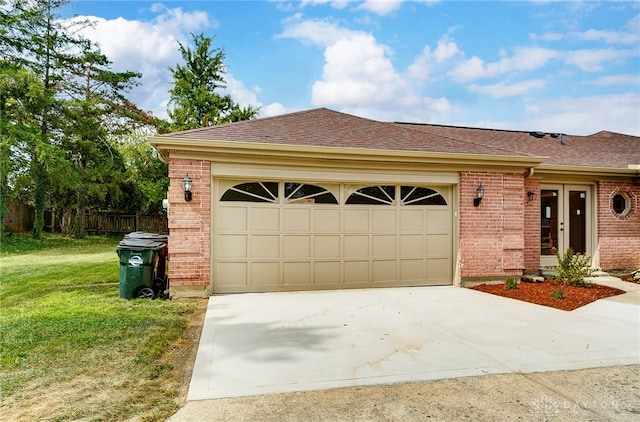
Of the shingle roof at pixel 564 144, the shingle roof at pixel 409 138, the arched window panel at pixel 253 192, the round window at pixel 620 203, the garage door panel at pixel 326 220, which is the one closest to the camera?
the arched window panel at pixel 253 192

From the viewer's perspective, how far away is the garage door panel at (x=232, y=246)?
6934mm

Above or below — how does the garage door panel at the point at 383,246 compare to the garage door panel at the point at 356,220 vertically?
below

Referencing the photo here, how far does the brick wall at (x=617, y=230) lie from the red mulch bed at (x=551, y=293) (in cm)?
209

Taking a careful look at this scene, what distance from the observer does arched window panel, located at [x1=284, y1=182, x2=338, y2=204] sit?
23.9 ft

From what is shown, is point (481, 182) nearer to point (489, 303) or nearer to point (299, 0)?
point (489, 303)

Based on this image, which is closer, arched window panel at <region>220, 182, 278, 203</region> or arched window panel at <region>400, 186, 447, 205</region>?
arched window panel at <region>220, 182, 278, 203</region>

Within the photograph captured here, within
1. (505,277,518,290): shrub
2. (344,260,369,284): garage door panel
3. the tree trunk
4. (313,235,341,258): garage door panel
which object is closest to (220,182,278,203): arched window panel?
(313,235,341,258): garage door panel

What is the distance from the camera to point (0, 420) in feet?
8.56

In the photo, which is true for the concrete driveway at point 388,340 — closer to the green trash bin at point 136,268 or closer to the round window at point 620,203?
the green trash bin at point 136,268

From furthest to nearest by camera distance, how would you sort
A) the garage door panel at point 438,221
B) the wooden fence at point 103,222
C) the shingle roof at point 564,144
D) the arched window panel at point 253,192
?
the wooden fence at point 103,222
the shingle roof at point 564,144
the garage door panel at point 438,221
the arched window panel at point 253,192

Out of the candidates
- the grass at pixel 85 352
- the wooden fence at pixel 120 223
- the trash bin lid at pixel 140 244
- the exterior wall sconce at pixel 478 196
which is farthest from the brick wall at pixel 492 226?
the wooden fence at pixel 120 223

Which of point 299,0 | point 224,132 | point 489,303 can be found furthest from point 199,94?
point 489,303

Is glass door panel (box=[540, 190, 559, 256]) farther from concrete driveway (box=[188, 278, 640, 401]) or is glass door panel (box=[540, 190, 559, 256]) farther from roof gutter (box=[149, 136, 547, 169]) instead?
concrete driveway (box=[188, 278, 640, 401])

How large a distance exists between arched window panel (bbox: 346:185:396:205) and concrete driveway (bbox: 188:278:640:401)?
6.21 feet
